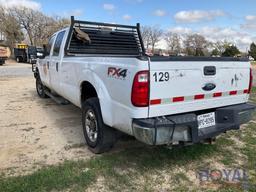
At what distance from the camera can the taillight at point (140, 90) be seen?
2.95 meters

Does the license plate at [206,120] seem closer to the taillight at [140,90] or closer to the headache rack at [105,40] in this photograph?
the taillight at [140,90]

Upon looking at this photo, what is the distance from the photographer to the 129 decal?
3008mm

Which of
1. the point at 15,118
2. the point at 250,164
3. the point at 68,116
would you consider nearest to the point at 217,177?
the point at 250,164

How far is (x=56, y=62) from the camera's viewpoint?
5.76m

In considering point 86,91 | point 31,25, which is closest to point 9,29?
point 31,25

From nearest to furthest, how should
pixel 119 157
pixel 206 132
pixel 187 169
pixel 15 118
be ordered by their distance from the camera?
pixel 206 132, pixel 187 169, pixel 119 157, pixel 15 118

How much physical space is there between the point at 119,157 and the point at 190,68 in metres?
1.70

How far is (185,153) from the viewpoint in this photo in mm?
4203

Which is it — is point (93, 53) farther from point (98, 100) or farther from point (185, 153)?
point (185, 153)

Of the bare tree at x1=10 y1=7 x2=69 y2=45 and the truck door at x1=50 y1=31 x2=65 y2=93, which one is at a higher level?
the bare tree at x1=10 y1=7 x2=69 y2=45

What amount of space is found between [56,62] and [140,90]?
3.28m

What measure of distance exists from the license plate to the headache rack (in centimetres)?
230

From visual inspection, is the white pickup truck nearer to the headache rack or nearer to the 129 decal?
the 129 decal

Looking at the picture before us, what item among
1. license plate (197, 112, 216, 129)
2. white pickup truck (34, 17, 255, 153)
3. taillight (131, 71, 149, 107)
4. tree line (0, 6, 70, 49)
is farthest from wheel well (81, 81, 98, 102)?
tree line (0, 6, 70, 49)
